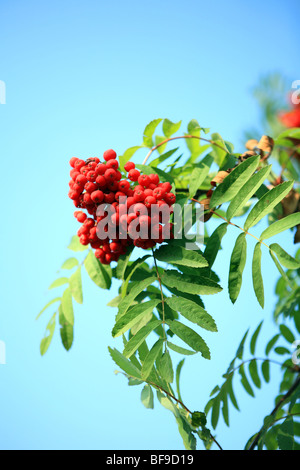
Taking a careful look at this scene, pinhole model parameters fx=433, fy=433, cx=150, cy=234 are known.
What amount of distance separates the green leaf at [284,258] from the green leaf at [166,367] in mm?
419

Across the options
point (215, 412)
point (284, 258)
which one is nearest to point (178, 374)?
point (215, 412)

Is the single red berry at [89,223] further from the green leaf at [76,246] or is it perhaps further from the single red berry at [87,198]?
the green leaf at [76,246]

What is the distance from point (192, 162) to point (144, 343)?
2.88ft

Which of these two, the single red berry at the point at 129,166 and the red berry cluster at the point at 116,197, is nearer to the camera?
the red berry cluster at the point at 116,197

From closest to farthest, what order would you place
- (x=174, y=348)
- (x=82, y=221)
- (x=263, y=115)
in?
(x=174, y=348) → (x=82, y=221) → (x=263, y=115)

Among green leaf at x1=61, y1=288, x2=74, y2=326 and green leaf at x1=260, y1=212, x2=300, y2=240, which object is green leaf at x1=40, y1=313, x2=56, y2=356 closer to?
green leaf at x1=61, y1=288, x2=74, y2=326

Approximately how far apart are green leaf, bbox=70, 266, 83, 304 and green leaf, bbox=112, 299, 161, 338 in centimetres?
43

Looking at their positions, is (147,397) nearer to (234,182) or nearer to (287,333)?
(234,182)

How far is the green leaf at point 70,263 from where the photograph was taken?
5.62 ft

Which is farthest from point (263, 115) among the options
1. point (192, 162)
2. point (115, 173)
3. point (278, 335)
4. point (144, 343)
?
point (144, 343)

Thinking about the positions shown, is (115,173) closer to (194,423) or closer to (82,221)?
(82,221)

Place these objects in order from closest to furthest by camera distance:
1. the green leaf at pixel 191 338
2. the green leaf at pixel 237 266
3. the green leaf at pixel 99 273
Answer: the green leaf at pixel 191 338 < the green leaf at pixel 237 266 < the green leaf at pixel 99 273

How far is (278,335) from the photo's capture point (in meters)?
1.92

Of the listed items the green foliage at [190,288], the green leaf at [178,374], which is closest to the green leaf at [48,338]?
the green foliage at [190,288]
